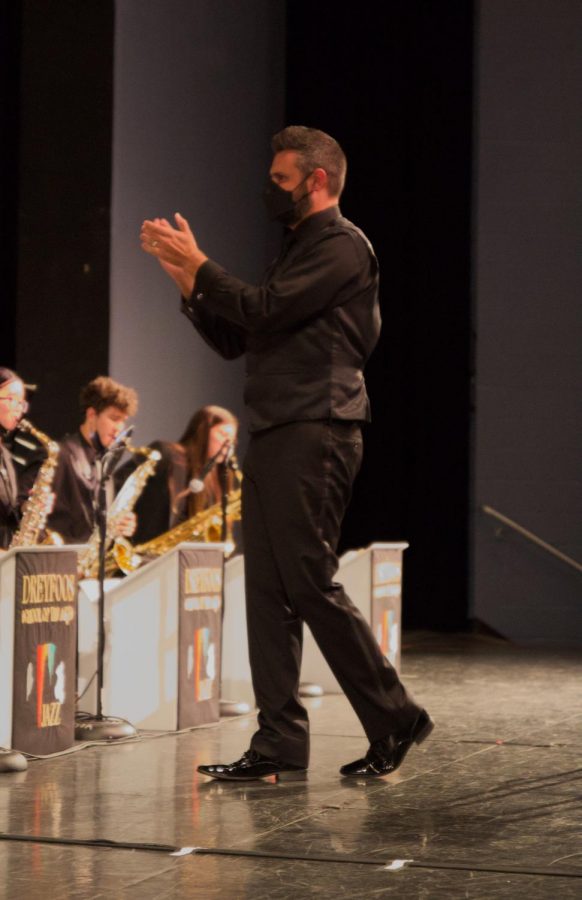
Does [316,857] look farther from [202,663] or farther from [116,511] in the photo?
[116,511]

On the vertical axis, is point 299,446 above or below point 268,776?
above

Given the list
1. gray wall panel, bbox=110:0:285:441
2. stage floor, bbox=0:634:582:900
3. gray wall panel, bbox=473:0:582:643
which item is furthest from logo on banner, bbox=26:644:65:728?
gray wall panel, bbox=473:0:582:643

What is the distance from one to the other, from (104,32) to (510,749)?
4429 millimetres

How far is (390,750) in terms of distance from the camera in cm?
352

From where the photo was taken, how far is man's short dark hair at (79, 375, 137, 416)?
577 cm

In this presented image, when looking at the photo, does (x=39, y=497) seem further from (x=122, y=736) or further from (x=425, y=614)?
(x=425, y=614)

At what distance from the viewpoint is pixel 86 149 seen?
7.24m

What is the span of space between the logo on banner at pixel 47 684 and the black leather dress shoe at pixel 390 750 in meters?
0.94

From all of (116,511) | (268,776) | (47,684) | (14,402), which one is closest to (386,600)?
(116,511)

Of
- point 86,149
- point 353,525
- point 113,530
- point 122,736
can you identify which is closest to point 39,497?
point 113,530

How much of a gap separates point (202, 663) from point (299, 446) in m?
1.49

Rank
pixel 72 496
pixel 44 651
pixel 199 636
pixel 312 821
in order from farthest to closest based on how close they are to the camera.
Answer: pixel 72 496 → pixel 199 636 → pixel 44 651 → pixel 312 821

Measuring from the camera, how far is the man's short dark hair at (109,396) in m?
5.77

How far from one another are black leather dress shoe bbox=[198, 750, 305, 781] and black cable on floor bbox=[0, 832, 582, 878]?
0.74 m
